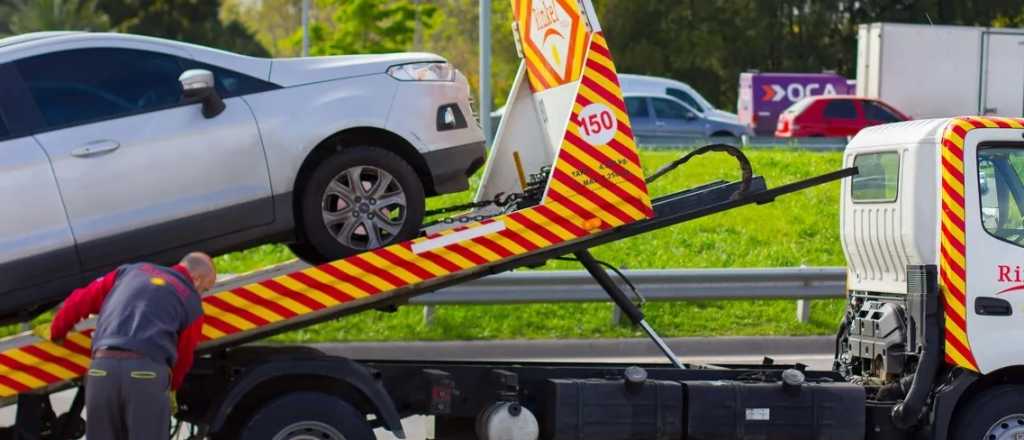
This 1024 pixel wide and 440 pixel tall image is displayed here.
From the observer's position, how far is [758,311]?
45.9ft

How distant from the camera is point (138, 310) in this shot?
20.3ft

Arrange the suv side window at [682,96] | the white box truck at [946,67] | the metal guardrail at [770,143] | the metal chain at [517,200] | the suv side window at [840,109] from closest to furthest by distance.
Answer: the metal chain at [517,200] → the metal guardrail at [770,143] → the white box truck at [946,67] → the suv side window at [840,109] → the suv side window at [682,96]

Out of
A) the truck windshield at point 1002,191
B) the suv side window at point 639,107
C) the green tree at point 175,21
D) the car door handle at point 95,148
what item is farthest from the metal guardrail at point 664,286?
the green tree at point 175,21

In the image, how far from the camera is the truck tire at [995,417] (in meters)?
7.46

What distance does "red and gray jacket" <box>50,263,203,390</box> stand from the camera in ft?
20.3

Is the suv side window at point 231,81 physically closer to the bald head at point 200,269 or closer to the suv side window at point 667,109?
the bald head at point 200,269

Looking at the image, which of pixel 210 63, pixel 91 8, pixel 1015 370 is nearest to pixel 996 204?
pixel 1015 370

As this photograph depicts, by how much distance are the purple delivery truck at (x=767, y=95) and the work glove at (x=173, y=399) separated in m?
29.5

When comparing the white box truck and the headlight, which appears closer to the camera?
the headlight

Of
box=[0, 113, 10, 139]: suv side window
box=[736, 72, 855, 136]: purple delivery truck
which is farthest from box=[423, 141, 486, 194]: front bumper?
box=[736, 72, 855, 136]: purple delivery truck

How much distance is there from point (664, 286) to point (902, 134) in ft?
17.6

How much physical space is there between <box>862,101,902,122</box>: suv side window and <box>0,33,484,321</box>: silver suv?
23242 millimetres

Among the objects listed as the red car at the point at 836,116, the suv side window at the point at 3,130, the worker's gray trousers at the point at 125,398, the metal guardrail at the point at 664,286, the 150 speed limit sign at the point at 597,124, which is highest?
the suv side window at the point at 3,130

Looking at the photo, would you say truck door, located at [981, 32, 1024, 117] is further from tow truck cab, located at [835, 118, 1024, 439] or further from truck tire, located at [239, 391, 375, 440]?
truck tire, located at [239, 391, 375, 440]
